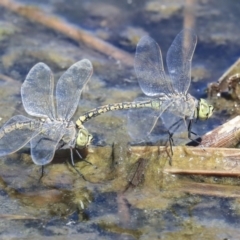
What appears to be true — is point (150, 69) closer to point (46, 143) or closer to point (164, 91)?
point (164, 91)

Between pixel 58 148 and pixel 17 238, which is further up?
pixel 58 148

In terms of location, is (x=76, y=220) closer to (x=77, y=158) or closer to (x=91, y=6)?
(x=77, y=158)

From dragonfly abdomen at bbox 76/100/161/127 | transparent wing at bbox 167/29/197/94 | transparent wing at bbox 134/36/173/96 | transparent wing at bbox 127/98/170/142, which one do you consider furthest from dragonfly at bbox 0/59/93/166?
transparent wing at bbox 167/29/197/94

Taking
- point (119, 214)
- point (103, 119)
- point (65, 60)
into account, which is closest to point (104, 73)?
point (65, 60)

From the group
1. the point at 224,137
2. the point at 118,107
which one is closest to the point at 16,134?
the point at 118,107

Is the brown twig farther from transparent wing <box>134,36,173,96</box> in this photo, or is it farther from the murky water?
transparent wing <box>134,36,173,96</box>

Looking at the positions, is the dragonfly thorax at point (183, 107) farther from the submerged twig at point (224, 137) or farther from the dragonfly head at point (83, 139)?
the dragonfly head at point (83, 139)
